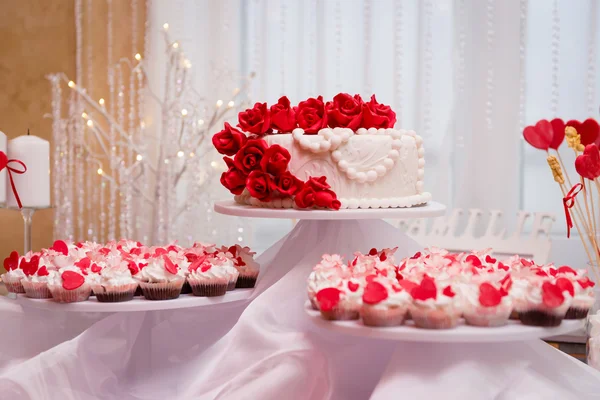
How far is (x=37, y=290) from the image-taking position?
1555 millimetres

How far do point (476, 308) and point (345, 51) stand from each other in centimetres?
271

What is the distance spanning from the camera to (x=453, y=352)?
49.1 inches

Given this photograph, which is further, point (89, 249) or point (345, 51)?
point (345, 51)

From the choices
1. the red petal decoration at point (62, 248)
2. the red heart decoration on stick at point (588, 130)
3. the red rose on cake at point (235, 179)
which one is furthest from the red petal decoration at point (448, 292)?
the red petal decoration at point (62, 248)

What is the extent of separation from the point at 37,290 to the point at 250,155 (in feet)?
1.88

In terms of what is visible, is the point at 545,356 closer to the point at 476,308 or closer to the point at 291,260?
the point at 476,308

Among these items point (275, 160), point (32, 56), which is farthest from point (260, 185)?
point (32, 56)

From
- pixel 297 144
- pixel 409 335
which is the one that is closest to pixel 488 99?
pixel 297 144

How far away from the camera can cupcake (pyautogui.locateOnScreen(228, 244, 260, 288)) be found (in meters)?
1.70

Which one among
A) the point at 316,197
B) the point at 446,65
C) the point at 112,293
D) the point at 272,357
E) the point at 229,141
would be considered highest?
the point at 446,65

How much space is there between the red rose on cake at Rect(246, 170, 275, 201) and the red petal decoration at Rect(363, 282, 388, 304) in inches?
19.5

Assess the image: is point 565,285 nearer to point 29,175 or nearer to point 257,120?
point 257,120

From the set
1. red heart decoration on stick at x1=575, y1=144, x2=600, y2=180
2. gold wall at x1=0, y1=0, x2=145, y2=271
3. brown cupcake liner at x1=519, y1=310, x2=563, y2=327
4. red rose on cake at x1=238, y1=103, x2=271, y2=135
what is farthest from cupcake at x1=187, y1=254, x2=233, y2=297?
gold wall at x1=0, y1=0, x2=145, y2=271

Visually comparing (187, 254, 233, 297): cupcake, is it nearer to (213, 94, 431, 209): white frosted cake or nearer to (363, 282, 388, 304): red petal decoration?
(213, 94, 431, 209): white frosted cake
